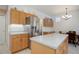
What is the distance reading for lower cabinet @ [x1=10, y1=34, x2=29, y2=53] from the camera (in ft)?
4.80

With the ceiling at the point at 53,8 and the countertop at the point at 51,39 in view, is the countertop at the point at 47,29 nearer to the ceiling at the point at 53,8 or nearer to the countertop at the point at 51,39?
the countertop at the point at 51,39

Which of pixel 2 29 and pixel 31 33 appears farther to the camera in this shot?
pixel 31 33

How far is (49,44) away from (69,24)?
0.51 meters

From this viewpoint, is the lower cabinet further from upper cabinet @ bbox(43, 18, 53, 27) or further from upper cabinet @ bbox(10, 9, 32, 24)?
upper cabinet @ bbox(43, 18, 53, 27)

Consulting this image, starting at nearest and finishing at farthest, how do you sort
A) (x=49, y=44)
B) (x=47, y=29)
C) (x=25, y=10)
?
(x=49, y=44)
(x=25, y=10)
(x=47, y=29)

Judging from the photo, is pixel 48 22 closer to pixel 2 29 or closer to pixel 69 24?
pixel 69 24

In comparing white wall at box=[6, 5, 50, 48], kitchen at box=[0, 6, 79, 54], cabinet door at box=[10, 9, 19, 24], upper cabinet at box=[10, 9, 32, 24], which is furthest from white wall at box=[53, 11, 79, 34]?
cabinet door at box=[10, 9, 19, 24]

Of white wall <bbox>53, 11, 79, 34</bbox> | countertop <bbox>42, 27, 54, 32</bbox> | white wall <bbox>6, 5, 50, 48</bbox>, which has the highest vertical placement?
white wall <bbox>6, 5, 50, 48</bbox>

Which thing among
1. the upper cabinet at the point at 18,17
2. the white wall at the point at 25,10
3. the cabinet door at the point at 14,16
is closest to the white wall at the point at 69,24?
the white wall at the point at 25,10

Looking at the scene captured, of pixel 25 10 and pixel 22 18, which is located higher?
pixel 25 10

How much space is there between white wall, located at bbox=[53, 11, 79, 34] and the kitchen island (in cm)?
13

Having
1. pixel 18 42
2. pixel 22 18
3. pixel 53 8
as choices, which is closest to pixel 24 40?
pixel 18 42

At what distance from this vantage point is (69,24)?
148 cm

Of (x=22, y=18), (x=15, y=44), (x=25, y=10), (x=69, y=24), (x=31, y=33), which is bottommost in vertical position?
(x=15, y=44)
